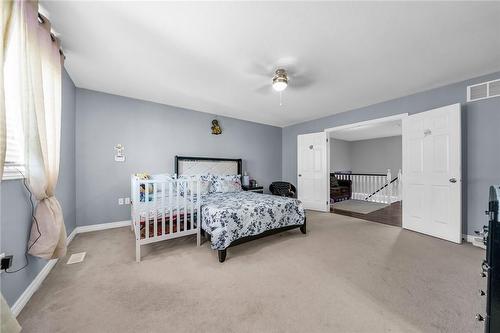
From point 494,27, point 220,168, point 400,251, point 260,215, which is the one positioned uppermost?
point 494,27

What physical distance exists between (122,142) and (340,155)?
327 inches

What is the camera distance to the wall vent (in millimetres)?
2608

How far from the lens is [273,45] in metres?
2.05

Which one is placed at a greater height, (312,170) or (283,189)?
(312,170)

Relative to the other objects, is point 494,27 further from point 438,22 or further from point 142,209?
point 142,209

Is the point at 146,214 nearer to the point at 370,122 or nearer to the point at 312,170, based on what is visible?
the point at 312,170

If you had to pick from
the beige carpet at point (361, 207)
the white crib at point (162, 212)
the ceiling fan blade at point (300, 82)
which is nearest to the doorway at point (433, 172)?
the beige carpet at point (361, 207)

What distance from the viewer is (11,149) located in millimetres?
1421

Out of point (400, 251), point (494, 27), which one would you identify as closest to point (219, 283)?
point (400, 251)

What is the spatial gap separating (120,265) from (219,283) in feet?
3.98

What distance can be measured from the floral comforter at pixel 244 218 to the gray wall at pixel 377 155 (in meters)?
6.85

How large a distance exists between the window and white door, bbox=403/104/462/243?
4884 millimetres

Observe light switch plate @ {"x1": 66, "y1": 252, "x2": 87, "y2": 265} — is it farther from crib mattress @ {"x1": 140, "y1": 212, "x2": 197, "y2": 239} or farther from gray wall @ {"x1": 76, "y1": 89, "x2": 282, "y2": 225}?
gray wall @ {"x1": 76, "y1": 89, "x2": 282, "y2": 225}

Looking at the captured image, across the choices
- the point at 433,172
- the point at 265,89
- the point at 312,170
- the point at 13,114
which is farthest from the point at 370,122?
the point at 13,114
